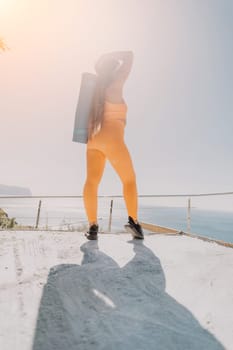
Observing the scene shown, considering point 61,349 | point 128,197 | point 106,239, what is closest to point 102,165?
point 128,197

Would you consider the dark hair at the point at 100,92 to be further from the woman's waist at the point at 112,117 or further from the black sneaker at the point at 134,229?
the black sneaker at the point at 134,229

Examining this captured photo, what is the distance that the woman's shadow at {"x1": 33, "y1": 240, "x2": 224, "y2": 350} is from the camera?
80 cm

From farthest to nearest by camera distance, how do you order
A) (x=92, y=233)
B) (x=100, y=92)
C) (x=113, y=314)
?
(x=100, y=92) < (x=92, y=233) < (x=113, y=314)

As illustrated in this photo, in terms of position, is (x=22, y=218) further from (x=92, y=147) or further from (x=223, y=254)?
(x=223, y=254)

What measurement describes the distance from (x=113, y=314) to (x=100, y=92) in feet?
7.38

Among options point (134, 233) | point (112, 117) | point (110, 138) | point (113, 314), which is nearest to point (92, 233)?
point (134, 233)

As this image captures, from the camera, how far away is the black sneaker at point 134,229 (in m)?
2.57

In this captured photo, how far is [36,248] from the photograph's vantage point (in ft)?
6.79

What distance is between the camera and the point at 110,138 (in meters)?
2.59

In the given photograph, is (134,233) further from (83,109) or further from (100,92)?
(100,92)

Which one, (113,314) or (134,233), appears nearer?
(113,314)

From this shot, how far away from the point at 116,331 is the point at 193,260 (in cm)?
107

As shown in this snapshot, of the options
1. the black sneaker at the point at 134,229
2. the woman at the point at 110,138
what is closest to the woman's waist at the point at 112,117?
the woman at the point at 110,138

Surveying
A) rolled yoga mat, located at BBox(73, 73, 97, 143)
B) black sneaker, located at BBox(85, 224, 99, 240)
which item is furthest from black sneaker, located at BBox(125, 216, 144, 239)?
rolled yoga mat, located at BBox(73, 73, 97, 143)
